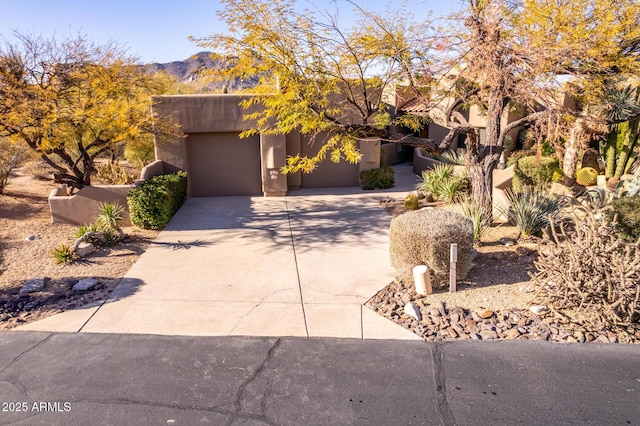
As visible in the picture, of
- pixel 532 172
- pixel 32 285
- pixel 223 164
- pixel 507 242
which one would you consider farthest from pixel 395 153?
pixel 32 285

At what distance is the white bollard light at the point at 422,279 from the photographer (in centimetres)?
718

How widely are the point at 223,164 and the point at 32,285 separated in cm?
880

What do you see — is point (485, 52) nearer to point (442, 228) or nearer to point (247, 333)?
point (442, 228)

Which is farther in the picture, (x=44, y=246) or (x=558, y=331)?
(x=44, y=246)

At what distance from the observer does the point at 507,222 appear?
419 inches

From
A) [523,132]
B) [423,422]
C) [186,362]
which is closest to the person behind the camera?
[423,422]

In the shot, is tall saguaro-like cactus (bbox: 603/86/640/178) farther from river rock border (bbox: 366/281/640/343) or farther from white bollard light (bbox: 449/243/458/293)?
river rock border (bbox: 366/281/640/343)

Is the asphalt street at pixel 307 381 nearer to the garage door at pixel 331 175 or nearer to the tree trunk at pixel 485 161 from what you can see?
the tree trunk at pixel 485 161

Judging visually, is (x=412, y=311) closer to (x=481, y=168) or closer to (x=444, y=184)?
(x=481, y=168)

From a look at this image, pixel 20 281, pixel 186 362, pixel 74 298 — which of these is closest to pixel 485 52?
pixel 186 362

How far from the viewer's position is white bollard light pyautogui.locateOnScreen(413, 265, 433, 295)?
718 centimetres

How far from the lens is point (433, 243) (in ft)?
24.0

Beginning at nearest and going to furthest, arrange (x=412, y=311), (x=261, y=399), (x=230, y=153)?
(x=261, y=399), (x=412, y=311), (x=230, y=153)

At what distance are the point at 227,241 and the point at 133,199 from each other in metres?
2.87
